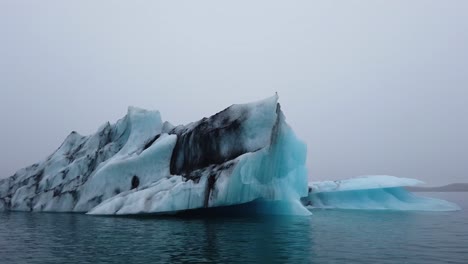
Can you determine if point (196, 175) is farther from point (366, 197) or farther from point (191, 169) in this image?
point (366, 197)

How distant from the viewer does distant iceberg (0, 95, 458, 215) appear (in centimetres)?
2005

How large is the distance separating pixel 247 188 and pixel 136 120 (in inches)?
452

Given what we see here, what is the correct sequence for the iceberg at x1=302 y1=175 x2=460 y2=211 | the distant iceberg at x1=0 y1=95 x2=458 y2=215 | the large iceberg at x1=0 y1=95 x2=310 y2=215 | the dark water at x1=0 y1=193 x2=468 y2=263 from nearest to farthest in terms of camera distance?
the dark water at x1=0 y1=193 x2=468 y2=263
the large iceberg at x1=0 y1=95 x2=310 y2=215
the distant iceberg at x1=0 y1=95 x2=458 y2=215
the iceberg at x1=302 y1=175 x2=460 y2=211

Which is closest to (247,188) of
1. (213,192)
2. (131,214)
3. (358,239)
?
(213,192)

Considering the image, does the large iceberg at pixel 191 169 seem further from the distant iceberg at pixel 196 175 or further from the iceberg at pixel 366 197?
the iceberg at pixel 366 197

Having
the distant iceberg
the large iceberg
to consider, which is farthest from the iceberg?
the large iceberg

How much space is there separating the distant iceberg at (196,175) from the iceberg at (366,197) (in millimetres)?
72

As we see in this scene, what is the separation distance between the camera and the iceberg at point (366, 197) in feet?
93.6

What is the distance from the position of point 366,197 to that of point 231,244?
20090 mm

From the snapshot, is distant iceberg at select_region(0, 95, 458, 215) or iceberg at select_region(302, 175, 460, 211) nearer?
distant iceberg at select_region(0, 95, 458, 215)

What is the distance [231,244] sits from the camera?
11914mm

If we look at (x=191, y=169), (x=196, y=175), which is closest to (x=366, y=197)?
(x=191, y=169)

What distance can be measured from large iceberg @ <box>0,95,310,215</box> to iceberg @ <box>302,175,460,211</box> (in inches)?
246

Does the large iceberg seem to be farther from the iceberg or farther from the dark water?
the iceberg
